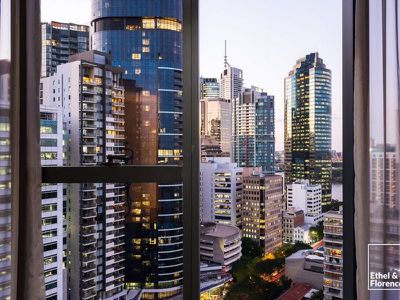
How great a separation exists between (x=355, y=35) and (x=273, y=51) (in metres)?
0.43

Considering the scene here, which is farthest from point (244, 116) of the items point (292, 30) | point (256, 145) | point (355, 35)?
point (355, 35)

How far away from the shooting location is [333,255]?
1.74 m

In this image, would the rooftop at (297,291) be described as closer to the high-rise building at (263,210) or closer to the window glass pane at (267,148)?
the window glass pane at (267,148)

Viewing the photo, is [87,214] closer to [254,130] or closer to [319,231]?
[254,130]

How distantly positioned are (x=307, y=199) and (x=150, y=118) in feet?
2.89

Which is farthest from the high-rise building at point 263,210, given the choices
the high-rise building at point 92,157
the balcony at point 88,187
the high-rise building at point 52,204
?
the high-rise building at point 52,204

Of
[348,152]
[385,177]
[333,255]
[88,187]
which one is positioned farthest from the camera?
[88,187]

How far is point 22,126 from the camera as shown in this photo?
63.1 inches

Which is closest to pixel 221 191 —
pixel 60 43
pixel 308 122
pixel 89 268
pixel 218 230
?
pixel 218 230

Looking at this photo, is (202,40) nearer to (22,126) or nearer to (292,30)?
(292,30)

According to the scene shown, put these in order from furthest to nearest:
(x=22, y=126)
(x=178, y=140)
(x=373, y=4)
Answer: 1. (x=178, y=140)
2. (x=22, y=126)
3. (x=373, y=4)

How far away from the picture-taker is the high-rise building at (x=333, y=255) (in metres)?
1.71

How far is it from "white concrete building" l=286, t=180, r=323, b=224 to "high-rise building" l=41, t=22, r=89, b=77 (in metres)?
1.27

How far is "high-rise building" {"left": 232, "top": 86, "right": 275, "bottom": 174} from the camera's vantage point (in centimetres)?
180
